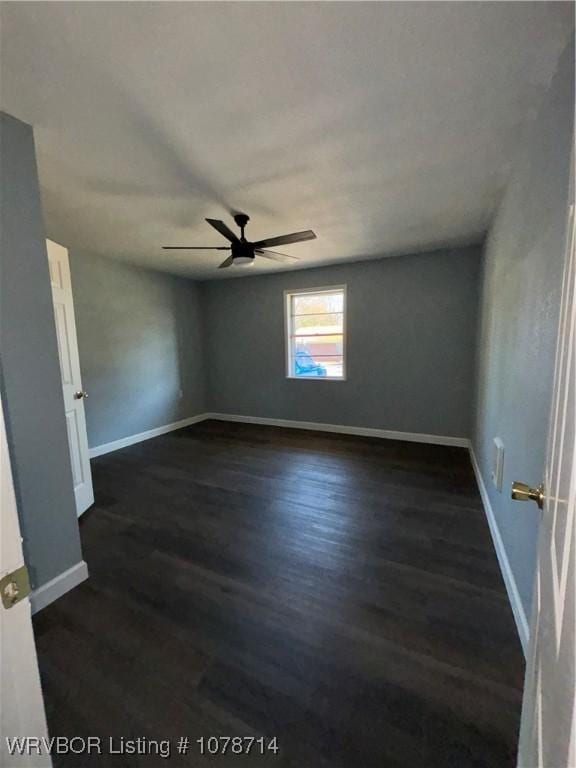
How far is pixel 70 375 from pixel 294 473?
2.23 m

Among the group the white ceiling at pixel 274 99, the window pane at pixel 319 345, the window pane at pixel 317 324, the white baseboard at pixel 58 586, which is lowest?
the white baseboard at pixel 58 586

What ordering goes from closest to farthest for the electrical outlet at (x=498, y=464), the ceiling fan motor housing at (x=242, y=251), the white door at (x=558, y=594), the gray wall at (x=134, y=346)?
the white door at (x=558, y=594)
the electrical outlet at (x=498, y=464)
the ceiling fan motor housing at (x=242, y=251)
the gray wall at (x=134, y=346)

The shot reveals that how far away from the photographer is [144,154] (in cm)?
187

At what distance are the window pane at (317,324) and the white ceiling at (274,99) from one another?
2.12 metres

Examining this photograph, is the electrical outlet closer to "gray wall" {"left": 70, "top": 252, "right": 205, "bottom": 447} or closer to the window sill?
the window sill

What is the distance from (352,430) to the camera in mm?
4699

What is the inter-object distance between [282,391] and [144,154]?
3.68 metres

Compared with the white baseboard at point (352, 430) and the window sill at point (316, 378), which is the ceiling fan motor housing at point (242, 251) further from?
the white baseboard at point (352, 430)

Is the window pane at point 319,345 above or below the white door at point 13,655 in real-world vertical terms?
above

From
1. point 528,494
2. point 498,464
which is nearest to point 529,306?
point 498,464

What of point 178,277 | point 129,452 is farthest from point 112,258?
point 129,452

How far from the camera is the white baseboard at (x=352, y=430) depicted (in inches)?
162

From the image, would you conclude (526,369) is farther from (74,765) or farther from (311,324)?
(311,324)

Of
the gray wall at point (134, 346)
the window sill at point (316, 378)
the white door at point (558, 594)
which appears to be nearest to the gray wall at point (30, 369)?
the white door at point (558, 594)
